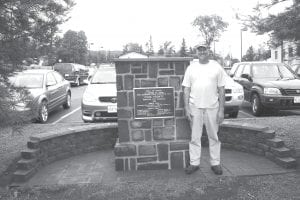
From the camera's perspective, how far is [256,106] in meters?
10.3

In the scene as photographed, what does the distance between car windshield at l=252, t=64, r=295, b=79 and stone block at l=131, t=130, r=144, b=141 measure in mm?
6864

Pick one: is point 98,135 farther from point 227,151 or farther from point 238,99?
point 238,99

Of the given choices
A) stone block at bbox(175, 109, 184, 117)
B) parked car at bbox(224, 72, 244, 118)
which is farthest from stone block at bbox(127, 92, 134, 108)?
parked car at bbox(224, 72, 244, 118)

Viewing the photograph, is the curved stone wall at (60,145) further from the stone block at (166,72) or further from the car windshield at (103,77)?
the car windshield at (103,77)

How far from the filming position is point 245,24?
18.8ft

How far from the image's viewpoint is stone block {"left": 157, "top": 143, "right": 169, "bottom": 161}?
5156 mm

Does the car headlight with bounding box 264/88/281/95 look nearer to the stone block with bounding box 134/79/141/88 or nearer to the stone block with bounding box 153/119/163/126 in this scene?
the stone block with bounding box 153/119/163/126

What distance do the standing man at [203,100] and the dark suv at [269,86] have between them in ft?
17.6

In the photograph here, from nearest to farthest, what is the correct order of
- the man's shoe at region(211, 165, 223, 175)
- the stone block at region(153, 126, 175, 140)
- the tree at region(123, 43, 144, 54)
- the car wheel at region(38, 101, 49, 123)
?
the man's shoe at region(211, 165, 223, 175), the stone block at region(153, 126, 175, 140), the car wheel at region(38, 101, 49, 123), the tree at region(123, 43, 144, 54)

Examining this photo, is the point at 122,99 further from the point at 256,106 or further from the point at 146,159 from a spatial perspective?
the point at 256,106

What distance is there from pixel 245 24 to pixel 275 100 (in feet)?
14.8

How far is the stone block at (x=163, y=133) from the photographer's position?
5184mm

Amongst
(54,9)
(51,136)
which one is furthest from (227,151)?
(54,9)

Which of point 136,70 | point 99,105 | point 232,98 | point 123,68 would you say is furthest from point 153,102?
point 232,98
